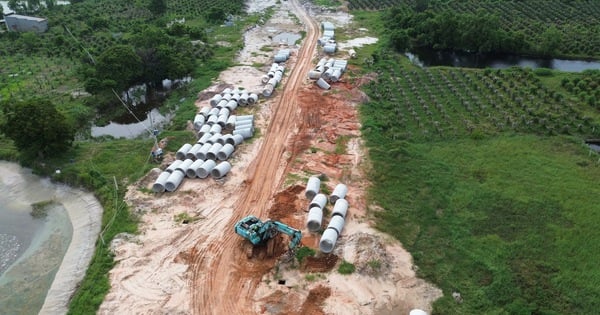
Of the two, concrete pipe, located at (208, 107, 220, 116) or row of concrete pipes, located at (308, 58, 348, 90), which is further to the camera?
row of concrete pipes, located at (308, 58, 348, 90)

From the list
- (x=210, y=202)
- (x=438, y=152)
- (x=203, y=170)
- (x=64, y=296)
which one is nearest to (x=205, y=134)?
(x=203, y=170)

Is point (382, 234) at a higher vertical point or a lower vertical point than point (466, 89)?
lower

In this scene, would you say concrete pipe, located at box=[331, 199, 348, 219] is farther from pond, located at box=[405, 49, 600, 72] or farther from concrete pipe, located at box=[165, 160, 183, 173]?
pond, located at box=[405, 49, 600, 72]

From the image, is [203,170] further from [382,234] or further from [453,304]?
[453,304]

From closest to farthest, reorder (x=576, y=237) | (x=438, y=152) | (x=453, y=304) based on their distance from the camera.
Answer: (x=453, y=304) → (x=576, y=237) → (x=438, y=152)

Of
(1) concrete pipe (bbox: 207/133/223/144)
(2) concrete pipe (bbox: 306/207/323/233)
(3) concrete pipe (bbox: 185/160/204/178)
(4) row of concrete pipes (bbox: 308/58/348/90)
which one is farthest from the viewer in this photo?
(4) row of concrete pipes (bbox: 308/58/348/90)

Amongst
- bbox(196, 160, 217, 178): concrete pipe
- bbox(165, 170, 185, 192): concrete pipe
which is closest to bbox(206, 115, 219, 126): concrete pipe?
bbox(196, 160, 217, 178): concrete pipe

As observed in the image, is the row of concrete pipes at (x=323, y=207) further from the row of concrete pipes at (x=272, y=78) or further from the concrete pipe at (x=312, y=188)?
the row of concrete pipes at (x=272, y=78)
